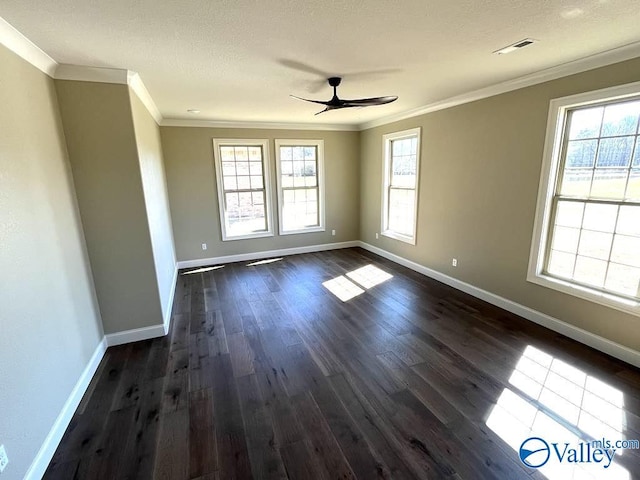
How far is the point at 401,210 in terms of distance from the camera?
533 cm

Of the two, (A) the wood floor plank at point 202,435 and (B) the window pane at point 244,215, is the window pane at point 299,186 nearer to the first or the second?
(B) the window pane at point 244,215

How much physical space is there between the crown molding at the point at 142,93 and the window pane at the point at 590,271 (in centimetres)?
447

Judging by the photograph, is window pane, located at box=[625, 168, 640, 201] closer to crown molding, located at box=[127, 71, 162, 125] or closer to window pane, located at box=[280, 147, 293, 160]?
crown molding, located at box=[127, 71, 162, 125]

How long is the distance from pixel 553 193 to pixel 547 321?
52.0 inches

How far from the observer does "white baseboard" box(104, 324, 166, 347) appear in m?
2.96

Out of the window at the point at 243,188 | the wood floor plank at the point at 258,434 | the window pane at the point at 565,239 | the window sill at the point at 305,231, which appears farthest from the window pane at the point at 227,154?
the window pane at the point at 565,239

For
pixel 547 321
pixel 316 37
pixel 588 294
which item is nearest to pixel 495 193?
pixel 588 294

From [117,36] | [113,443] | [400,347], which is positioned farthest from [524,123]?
[113,443]

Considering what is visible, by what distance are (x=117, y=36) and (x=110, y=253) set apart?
179 cm

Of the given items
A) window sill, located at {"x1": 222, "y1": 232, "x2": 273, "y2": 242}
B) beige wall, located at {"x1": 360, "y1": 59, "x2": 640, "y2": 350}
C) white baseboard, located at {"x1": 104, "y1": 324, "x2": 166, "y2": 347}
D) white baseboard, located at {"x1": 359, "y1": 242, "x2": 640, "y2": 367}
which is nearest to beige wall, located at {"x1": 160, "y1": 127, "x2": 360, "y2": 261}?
window sill, located at {"x1": 222, "y1": 232, "x2": 273, "y2": 242}

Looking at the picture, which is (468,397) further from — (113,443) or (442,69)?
(442,69)

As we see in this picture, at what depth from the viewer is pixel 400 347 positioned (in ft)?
9.34

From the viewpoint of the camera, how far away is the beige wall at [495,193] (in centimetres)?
274

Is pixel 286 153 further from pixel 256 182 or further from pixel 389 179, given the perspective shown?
pixel 389 179
